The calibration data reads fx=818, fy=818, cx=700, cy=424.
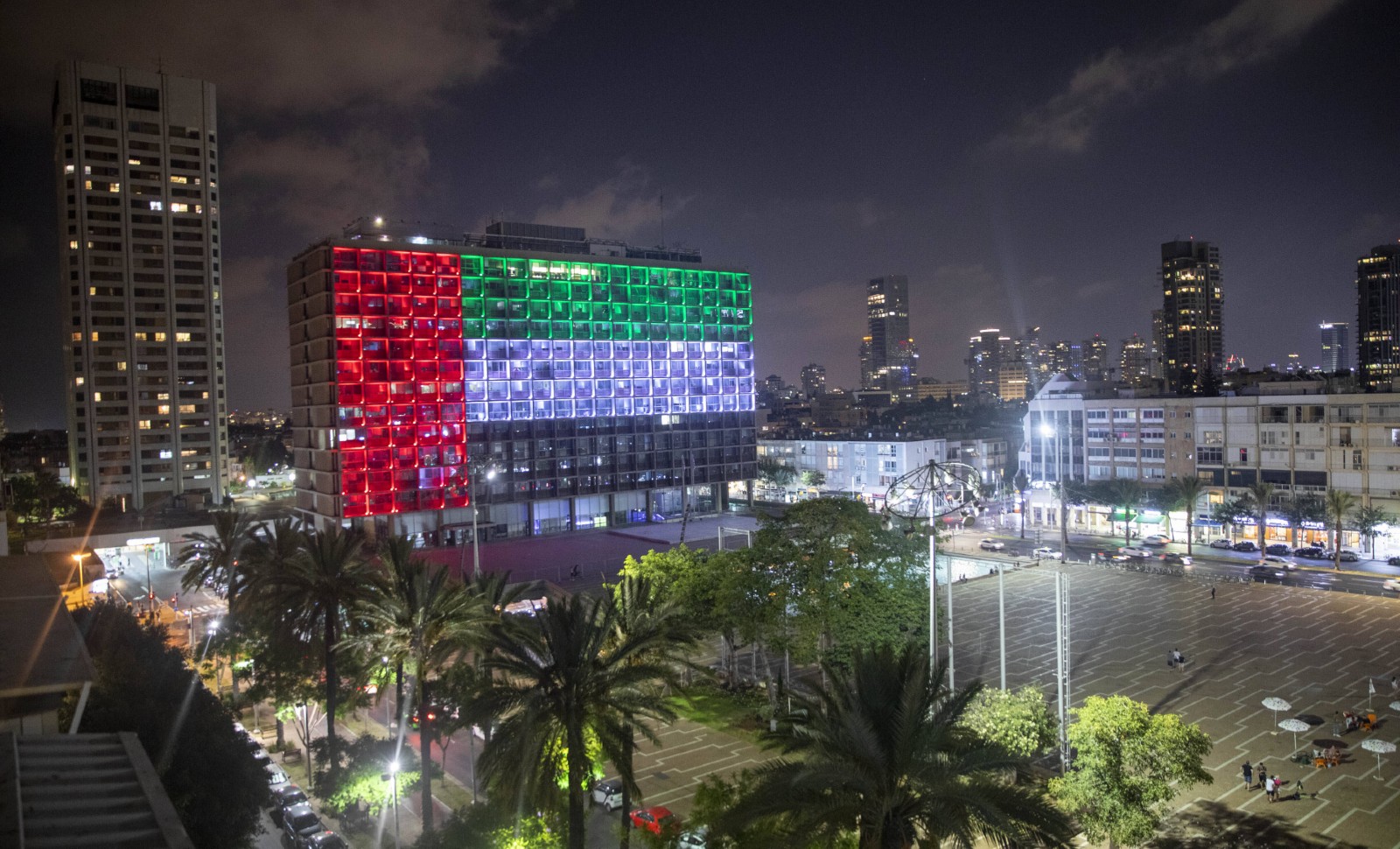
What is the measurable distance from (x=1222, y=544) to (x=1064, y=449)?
21603 millimetres

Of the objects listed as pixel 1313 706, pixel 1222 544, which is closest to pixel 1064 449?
pixel 1222 544

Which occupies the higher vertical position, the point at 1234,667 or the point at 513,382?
the point at 513,382

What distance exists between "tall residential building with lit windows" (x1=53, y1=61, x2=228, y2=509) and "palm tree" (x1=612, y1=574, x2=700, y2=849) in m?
110

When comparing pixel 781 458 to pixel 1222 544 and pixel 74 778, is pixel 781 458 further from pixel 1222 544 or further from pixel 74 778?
pixel 74 778

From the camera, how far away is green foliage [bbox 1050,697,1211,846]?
22.5 meters

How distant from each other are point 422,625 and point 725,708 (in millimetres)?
18744

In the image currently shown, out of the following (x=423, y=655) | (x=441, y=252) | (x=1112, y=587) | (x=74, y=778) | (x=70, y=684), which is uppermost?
(x=441, y=252)

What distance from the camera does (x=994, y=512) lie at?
10475cm

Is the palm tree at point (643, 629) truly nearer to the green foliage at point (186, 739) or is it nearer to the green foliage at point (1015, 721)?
the green foliage at point (1015, 721)

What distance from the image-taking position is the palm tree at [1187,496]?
246 feet

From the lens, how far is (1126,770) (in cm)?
2280

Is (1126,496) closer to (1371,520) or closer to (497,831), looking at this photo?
(1371,520)

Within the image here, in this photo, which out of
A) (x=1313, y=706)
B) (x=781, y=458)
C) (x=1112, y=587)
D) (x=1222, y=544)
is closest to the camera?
(x=1313, y=706)

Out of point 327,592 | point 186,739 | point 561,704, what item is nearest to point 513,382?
point 327,592
